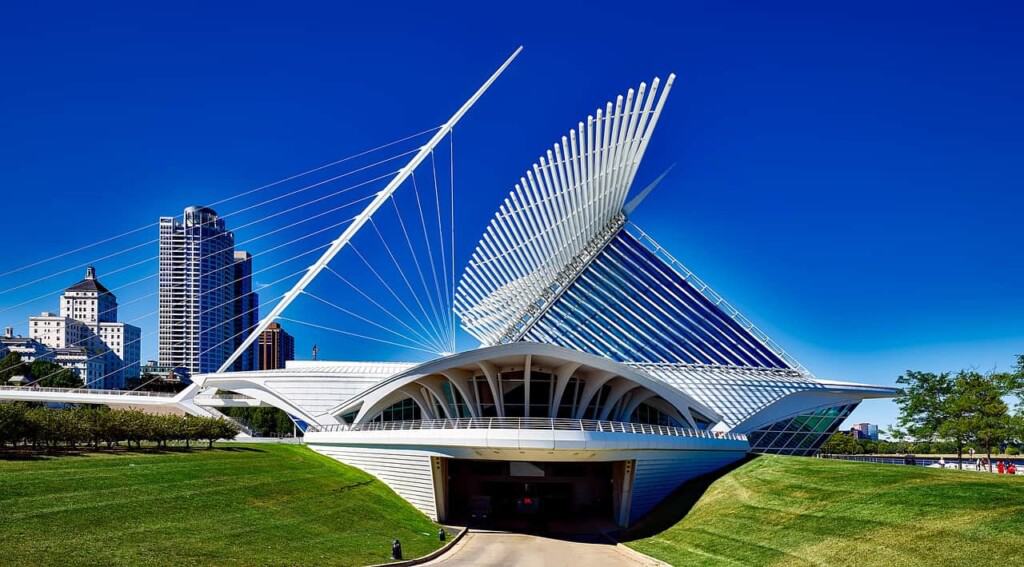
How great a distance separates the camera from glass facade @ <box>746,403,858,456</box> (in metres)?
51.2

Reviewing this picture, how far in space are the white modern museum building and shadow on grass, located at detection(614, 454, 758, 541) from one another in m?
0.65

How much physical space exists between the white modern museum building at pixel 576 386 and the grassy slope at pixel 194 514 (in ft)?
16.2

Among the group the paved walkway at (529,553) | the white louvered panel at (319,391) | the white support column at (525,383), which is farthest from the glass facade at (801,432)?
the white louvered panel at (319,391)

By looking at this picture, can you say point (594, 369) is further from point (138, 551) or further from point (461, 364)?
point (138, 551)

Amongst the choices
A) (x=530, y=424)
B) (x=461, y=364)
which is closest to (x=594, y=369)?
(x=530, y=424)

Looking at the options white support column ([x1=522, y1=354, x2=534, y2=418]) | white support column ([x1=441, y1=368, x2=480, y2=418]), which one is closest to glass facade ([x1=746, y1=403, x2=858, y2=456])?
white support column ([x1=522, y1=354, x2=534, y2=418])

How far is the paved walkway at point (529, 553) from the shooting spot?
29.5 metres

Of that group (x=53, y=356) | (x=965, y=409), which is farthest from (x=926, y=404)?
(x=53, y=356)

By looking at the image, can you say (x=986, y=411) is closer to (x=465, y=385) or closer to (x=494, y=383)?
(x=494, y=383)

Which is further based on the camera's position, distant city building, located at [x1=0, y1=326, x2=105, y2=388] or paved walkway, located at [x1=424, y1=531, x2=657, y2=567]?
distant city building, located at [x1=0, y1=326, x2=105, y2=388]

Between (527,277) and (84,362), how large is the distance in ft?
460

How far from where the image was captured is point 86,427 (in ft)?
121

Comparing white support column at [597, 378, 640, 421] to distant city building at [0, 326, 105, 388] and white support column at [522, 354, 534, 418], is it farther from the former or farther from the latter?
→ distant city building at [0, 326, 105, 388]

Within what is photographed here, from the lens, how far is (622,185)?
52.8 meters
